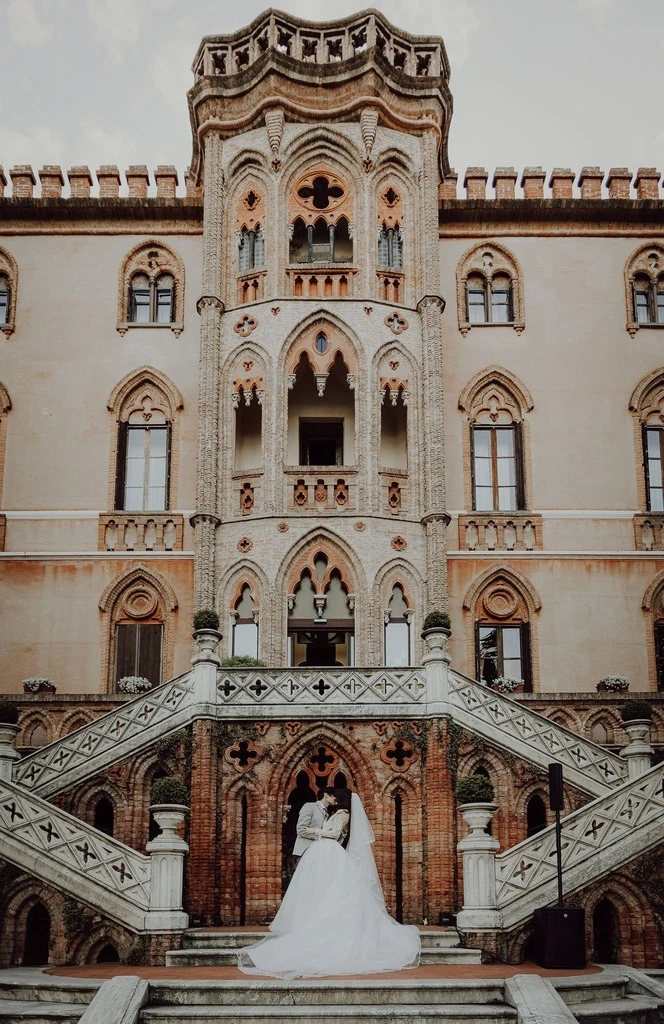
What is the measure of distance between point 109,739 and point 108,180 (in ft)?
52.8

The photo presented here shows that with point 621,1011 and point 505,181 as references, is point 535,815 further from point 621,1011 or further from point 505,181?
point 505,181

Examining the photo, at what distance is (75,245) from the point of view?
33.5 m

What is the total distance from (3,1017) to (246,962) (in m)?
3.54

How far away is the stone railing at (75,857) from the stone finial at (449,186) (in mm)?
19750

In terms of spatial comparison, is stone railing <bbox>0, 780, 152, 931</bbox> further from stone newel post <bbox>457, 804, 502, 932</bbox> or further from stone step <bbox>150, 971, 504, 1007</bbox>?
stone newel post <bbox>457, 804, 502, 932</bbox>

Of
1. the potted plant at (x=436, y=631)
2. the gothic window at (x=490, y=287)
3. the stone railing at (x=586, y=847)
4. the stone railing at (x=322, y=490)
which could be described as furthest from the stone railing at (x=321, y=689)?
the gothic window at (x=490, y=287)

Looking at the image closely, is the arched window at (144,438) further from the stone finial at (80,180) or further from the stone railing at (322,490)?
the stone finial at (80,180)

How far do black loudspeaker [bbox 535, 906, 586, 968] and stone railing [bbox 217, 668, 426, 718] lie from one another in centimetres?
630

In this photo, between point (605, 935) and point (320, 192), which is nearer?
point (605, 935)

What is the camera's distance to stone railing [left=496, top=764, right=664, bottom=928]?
20.3m

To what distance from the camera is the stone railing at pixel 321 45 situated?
31938mm

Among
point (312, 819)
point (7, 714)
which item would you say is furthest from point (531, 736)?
point (7, 714)

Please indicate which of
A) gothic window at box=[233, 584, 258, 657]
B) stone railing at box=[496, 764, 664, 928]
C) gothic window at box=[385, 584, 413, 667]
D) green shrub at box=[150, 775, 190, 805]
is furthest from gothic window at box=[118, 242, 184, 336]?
stone railing at box=[496, 764, 664, 928]

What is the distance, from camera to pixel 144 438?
32250mm
